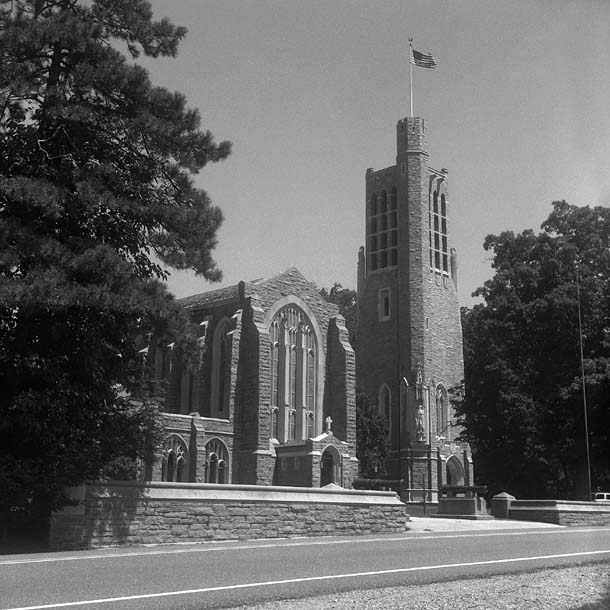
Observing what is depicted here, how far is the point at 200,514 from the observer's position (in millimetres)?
15984

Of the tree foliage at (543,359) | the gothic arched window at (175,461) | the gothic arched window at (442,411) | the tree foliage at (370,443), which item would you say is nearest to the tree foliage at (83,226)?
the gothic arched window at (175,461)

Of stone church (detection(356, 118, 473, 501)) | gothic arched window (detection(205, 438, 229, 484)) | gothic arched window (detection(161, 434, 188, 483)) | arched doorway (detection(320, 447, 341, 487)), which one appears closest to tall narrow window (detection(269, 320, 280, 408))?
arched doorway (detection(320, 447, 341, 487))

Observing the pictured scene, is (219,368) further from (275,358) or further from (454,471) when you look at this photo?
(454,471)

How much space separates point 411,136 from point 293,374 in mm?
22302

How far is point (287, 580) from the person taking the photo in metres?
9.50

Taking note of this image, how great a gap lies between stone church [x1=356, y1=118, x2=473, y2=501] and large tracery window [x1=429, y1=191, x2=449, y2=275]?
67 millimetres

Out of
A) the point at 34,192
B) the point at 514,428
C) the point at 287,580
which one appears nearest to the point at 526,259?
the point at 514,428

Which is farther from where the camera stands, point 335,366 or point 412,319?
point 412,319

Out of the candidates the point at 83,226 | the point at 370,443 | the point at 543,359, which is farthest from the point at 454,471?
the point at 83,226

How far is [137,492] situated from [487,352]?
2844cm

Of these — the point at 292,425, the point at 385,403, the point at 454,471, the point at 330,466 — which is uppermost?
the point at 385,403

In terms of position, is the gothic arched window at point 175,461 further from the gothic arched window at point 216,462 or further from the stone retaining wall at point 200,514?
the stone retaining wall at point 200,514

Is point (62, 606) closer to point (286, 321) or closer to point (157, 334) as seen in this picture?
point (157, 334)

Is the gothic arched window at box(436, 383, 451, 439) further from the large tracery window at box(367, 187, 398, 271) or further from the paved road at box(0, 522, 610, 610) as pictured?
the paved road at box(0, 522, 610, 610)
